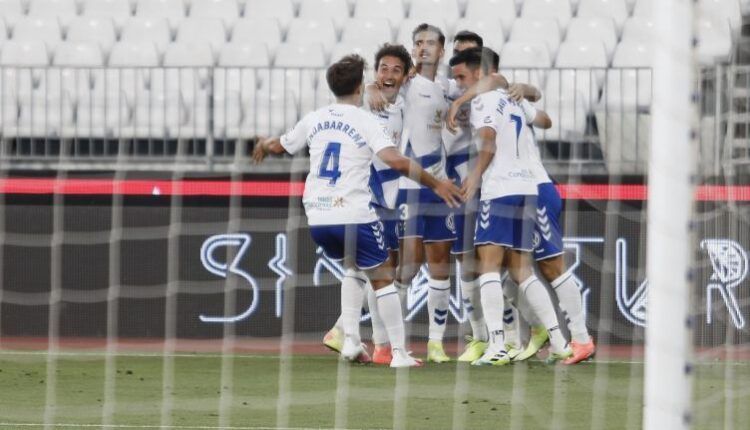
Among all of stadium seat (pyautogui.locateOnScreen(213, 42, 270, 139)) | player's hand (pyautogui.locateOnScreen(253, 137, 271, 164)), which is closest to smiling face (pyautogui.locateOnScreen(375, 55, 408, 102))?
player's hand (pyautogui.locateOnScreen(253, 137, 271, 164))

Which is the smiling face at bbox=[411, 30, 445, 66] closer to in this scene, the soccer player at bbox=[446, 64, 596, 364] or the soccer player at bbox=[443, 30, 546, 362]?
the soccer player at bbox=[443, 30, 546, 362]

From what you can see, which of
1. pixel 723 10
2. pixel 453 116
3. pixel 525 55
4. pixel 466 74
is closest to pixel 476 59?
pixel 466 74

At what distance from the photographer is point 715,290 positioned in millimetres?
8969

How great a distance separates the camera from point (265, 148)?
761 cm

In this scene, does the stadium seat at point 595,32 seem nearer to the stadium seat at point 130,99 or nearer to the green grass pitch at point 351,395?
the stadium seat at point 130,99

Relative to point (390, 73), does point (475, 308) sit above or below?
below

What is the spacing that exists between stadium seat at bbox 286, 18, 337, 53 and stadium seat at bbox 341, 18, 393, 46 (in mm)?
107

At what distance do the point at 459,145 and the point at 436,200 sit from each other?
13.3 inches

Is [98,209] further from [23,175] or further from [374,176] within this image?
[374,176]

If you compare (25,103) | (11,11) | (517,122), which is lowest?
(517,122)

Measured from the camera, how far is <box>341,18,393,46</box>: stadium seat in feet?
37.9

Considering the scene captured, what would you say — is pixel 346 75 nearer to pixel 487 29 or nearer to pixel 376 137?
pixel 376 137

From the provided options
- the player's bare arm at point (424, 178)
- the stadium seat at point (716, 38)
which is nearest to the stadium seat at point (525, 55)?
the stadium seat at point (716, 38)

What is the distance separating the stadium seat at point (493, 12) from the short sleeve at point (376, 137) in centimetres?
449
